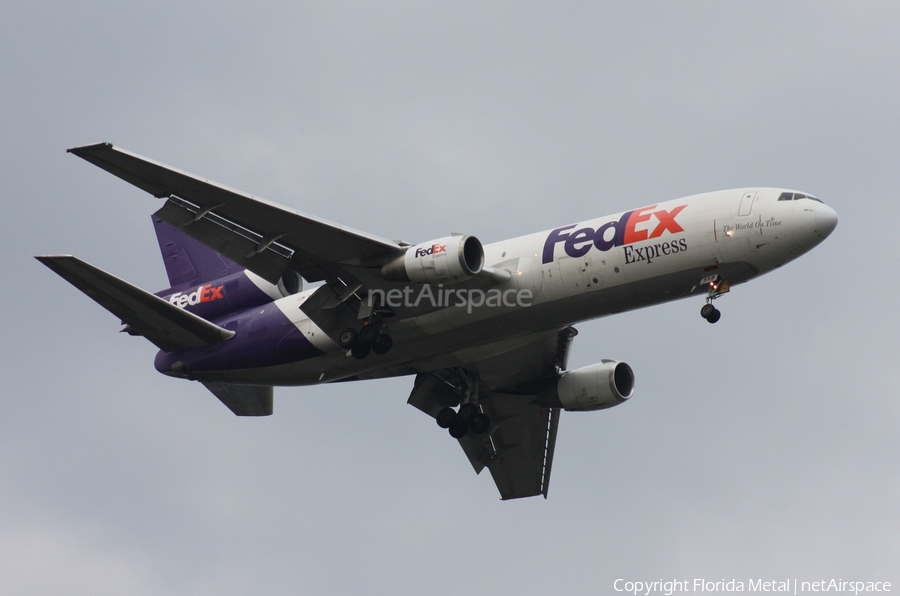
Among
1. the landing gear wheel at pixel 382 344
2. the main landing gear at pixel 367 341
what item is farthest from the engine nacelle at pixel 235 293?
the landing gear wheel at pixel 382 344

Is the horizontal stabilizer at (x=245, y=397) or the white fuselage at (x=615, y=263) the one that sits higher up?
the white fuselage at (x=615, y=263)

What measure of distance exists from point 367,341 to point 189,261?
985cm

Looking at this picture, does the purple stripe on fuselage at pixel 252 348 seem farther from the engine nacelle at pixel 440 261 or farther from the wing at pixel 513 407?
the wing at pixel 513 407

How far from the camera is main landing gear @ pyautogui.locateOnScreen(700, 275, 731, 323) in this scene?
34000 mm

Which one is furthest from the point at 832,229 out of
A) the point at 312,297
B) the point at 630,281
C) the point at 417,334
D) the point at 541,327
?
the point at 312,297

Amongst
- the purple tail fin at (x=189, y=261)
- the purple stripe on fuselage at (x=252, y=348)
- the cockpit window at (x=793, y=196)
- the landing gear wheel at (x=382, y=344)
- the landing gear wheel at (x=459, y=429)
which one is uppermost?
the purple tail fin at (x=189, y=261)

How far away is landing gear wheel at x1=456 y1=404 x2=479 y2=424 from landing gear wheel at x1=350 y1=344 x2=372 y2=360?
6.56m

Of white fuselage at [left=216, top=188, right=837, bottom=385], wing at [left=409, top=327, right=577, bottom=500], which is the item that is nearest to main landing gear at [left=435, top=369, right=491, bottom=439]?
wing at [left=409, top=327, right=577, bottom=500]

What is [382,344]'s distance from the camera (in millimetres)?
37031

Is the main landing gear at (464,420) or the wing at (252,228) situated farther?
the main landing gear at (464,420)

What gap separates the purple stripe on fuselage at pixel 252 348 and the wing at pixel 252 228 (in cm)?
256

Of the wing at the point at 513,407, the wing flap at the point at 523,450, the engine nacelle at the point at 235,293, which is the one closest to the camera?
the engine nacelle at the point at 235,293

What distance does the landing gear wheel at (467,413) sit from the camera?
140 feet

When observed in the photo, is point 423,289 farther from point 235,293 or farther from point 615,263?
point 235,293
